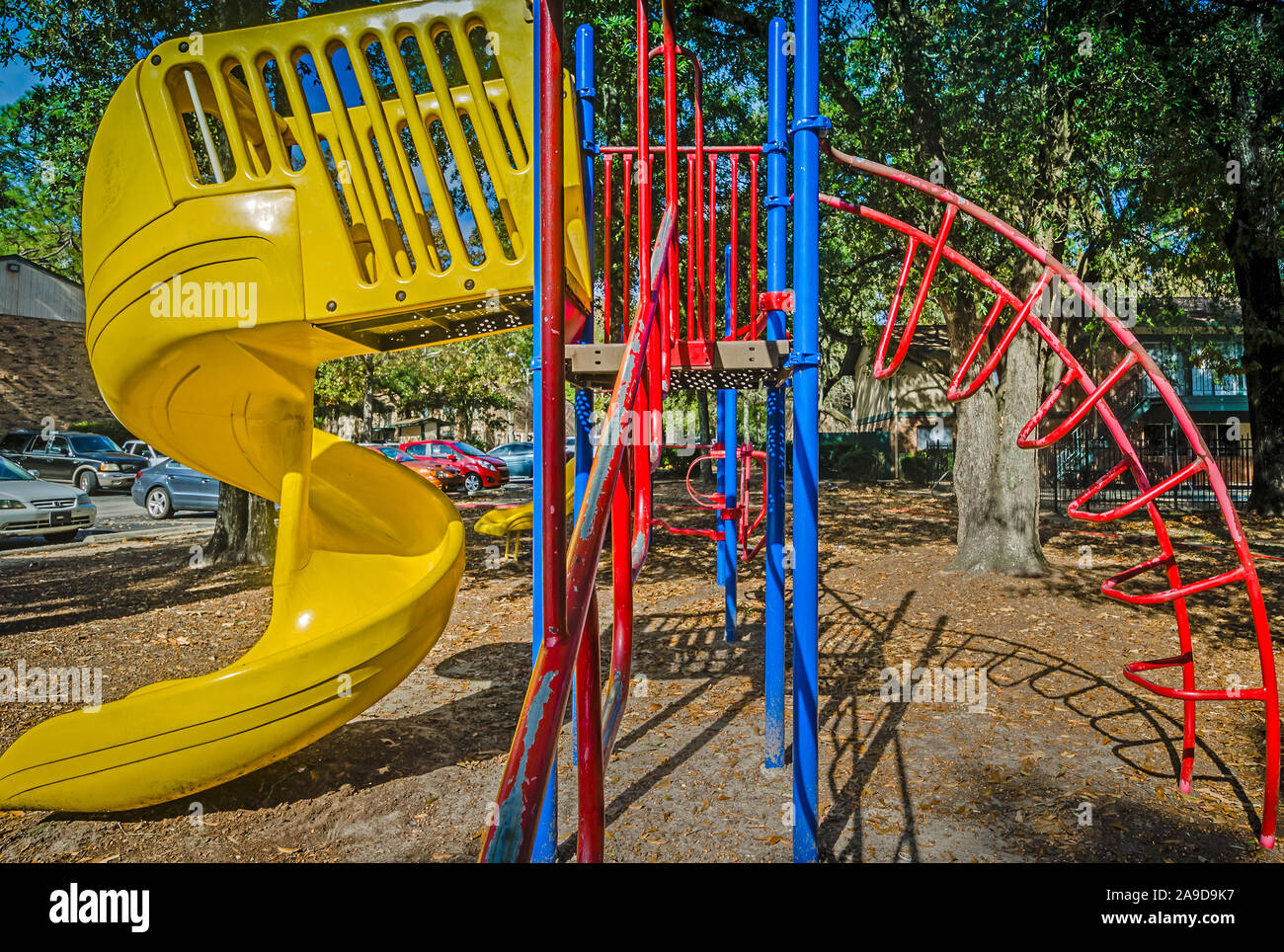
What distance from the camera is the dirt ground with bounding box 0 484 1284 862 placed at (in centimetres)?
333

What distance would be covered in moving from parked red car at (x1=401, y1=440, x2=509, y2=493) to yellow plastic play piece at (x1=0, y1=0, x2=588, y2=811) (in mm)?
17744

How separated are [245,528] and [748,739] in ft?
26.3

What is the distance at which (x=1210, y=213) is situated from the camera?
10.4 meters

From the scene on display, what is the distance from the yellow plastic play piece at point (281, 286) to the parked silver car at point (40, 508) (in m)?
11.6

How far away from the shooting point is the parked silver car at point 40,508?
12258 millimetres

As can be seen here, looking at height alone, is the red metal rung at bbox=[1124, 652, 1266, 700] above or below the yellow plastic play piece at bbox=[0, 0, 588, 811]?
below

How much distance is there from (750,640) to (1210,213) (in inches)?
352

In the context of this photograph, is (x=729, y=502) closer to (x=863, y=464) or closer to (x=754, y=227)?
(x=754, y=227)

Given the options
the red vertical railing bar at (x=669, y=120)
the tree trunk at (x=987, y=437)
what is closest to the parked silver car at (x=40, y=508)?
the red vertical railing bar at (x=669, y=120)

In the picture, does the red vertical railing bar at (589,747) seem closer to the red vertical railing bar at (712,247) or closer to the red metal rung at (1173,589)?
the red vertical railing bar at (712,247)

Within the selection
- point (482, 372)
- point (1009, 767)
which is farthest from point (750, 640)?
point (482, 372)

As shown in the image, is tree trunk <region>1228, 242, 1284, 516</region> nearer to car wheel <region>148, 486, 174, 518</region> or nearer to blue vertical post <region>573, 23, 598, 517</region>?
blue vertical post <region>573, 23, 598, 517</region>

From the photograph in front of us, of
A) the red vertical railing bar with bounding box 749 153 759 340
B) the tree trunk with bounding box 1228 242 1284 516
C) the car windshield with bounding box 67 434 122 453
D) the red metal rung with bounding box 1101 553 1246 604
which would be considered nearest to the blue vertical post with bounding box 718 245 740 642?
the red vertical railing bar with bounding box 749 153 759 340
